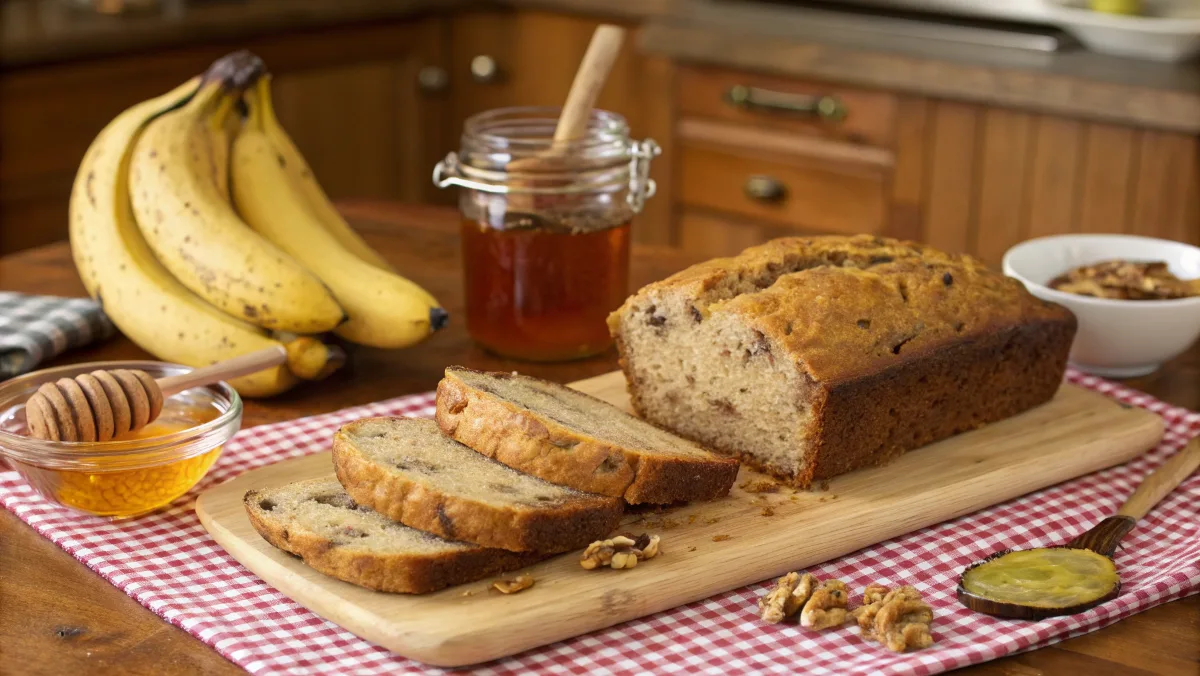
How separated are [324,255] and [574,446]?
2.58 ft

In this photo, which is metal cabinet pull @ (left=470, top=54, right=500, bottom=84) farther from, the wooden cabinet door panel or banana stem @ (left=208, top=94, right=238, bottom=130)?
banana stem @ (left=208, top=94, right=238, bottom=130)

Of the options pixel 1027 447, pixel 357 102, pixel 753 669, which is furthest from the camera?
pixel 357 102

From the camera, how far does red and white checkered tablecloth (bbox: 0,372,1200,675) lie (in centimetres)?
137

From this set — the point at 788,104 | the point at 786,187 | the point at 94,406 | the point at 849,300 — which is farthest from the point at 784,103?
the point at 94,406

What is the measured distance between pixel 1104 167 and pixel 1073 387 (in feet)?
5.68

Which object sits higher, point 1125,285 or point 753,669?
point 1125,285

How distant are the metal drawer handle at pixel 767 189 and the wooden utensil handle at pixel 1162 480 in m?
2.48

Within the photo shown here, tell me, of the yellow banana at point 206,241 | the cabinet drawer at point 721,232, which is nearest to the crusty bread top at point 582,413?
the yellow banana at point 206,241

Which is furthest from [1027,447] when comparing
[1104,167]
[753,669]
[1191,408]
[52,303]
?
[1104,167]

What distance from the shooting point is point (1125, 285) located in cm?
218

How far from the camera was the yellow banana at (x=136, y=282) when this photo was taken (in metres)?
2.04

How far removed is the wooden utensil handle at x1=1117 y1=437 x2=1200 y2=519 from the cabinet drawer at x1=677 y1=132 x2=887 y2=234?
233 centimetres

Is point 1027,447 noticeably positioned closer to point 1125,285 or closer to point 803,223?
point 1125,285

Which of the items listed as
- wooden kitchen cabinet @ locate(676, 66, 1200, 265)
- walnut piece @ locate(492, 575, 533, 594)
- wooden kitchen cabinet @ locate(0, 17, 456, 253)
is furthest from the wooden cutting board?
wooden kitchen cabinet @ locate(0, 17, 456, 253)
